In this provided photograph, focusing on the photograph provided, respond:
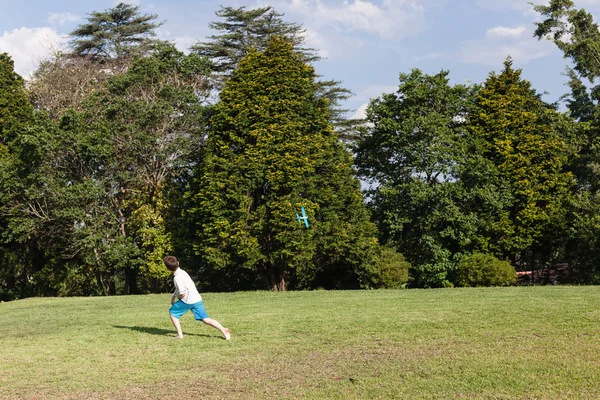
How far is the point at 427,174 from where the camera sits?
28.0 metres

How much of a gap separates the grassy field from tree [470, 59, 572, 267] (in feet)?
40.7

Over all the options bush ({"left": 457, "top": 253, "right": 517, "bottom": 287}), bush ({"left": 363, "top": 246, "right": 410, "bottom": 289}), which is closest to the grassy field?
bush ({"left": 457, "top": 253, "right": 517, "bottom": 287})

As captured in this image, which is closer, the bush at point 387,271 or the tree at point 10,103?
the bush at point 387,271

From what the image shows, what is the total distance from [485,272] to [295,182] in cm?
896

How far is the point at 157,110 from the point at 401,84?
11852 millimetres

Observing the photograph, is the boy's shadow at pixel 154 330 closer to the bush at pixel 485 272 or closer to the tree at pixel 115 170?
the tree at pixel 115 170

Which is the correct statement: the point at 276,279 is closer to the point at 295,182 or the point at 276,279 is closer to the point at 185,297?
the point at 295,182

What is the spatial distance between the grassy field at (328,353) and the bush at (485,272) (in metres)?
8.85

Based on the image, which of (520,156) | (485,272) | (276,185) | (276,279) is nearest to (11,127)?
(276,185)

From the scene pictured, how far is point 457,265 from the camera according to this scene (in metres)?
27.0

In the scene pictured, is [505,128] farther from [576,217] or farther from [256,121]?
[256,121]

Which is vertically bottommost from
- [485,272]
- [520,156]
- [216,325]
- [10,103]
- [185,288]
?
[485,272]

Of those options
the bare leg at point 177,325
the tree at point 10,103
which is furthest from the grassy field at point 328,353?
the tree at point 10,103

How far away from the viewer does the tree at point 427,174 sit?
2697 centimetres
